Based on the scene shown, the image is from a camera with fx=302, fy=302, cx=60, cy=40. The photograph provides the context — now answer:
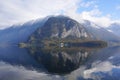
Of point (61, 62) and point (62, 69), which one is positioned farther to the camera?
point (61, 62)

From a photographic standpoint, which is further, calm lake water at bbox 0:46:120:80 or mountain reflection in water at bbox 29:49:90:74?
mountain reflection in water at bbox 29:49:90:74

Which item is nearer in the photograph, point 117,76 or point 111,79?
point 111,79

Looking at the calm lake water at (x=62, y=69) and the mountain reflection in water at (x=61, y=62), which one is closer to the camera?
the calm lake water at (x=62, y=69)

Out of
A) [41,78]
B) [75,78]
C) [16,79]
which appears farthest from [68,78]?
[16,79]

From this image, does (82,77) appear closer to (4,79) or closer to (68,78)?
(68,78)

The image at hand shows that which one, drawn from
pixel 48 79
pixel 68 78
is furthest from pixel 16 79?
pixel 68 78

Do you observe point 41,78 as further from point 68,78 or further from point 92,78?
point 92,78

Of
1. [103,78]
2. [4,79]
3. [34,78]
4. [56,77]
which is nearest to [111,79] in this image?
[103,78]

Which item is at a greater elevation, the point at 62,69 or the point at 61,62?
the point at 61,62
